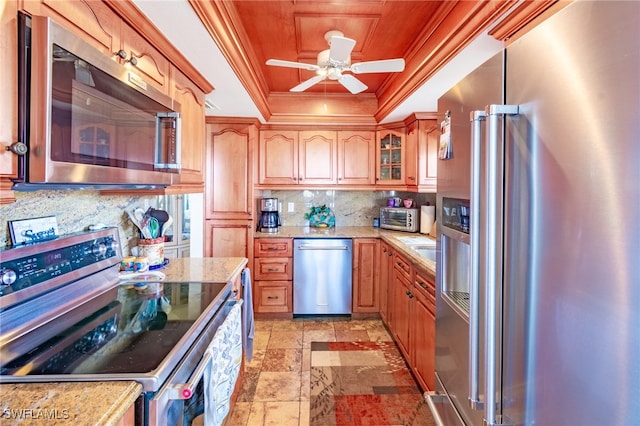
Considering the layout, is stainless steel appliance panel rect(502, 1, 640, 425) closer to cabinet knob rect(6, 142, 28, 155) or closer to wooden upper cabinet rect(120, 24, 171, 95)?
cabinet knob rect(6, 142, 28, 155)

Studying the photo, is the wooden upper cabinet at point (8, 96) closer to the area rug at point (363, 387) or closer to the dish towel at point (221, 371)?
the dish towel at point (221, 371)

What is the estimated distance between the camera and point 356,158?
3682 mm

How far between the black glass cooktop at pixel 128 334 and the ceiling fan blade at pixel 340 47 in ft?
4.69

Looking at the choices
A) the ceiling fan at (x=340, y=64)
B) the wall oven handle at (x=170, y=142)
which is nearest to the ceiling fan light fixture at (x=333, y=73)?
the ceiling fan at (x=340, y=64)

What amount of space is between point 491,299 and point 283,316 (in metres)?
2.88

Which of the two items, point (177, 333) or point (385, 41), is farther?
point (385, 41)

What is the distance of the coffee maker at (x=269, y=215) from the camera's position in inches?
143

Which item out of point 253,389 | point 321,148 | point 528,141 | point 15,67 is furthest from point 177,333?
point 321,148

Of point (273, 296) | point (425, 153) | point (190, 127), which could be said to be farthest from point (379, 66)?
point (273, 296)

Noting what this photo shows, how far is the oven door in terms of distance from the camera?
0.82m

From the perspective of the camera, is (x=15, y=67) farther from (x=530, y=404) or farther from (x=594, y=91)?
(x=530, y=404)

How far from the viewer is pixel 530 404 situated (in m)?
0.78

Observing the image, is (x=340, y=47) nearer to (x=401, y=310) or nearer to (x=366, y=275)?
(x=401, y=310)

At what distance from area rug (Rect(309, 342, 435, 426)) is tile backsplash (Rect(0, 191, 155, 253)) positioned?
1.61 metres
